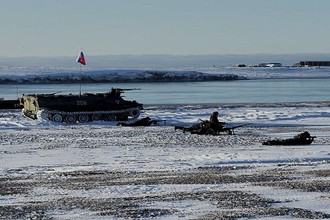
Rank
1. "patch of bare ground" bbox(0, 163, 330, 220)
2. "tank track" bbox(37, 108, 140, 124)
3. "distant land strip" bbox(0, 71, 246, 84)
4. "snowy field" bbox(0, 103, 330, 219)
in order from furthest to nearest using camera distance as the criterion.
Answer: "distant land strip" bbox(0, 71, 246, 84)
"tank track" bbox(37, 108, 140, 124)
"snowy field" bbox(0, 103, 330, 219)
"patch of bare ground" bbox(0, 163, 330, 220)

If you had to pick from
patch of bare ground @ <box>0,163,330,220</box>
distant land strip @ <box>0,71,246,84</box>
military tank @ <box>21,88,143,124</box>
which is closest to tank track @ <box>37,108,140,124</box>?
military tank @ <box>21,88,143,124</box>

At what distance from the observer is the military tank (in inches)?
1415

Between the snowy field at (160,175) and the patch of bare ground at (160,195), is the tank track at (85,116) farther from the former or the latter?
the patch of bare ground at (160,195)

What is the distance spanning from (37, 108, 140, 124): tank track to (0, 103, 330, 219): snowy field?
4222 millimetres

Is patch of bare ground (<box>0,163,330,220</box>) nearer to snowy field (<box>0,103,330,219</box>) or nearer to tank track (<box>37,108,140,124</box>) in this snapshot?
snowy field (<box>0,103,330,219</box>)

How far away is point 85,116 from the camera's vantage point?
36.1 meters

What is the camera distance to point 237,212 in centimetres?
1227

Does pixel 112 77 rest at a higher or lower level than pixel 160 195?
lower

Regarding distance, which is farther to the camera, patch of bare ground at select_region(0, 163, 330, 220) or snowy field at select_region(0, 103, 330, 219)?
snowy field at select_region(0, 103, 330, 219)

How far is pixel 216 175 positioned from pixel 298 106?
29.7 meters

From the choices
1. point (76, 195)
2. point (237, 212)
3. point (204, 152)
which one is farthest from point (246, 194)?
point (204, 152)

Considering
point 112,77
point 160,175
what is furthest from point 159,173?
point 112,77

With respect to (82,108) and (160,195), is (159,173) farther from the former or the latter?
(82,108)

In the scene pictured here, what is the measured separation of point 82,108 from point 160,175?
19651 millimetres
